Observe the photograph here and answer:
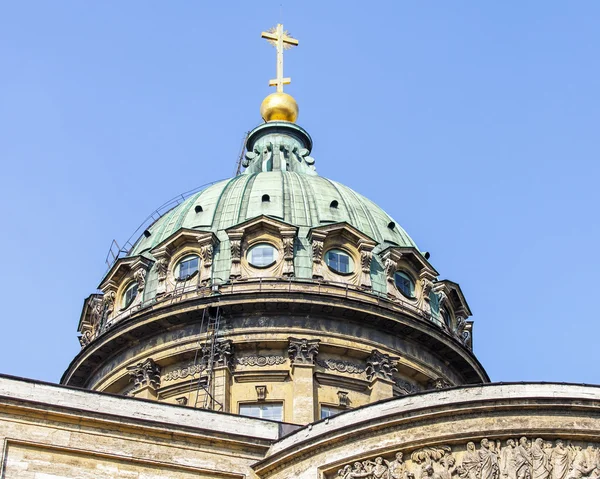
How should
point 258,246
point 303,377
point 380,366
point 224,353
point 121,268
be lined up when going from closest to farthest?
point 303,377, point 224,353, point 380,366, point 258,246, point 121,268

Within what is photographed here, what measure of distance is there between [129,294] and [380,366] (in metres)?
9.91

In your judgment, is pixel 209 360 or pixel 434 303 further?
pixel 434 303

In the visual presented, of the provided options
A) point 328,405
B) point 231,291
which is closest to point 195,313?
point 231,291

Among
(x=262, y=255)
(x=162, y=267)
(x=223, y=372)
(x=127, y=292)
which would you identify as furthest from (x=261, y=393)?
(x=127, y=292)

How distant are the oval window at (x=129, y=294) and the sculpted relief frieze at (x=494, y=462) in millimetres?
19213

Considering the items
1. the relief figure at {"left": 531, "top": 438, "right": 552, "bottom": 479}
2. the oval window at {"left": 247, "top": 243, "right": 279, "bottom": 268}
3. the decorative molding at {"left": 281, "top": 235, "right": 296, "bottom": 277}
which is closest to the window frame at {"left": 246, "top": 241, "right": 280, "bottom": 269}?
the oval window at {"left": 247, "top": 243, "right": 279, "bottom": 268}

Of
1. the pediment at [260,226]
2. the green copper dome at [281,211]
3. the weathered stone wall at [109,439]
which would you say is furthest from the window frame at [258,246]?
the weathered stone wall at [109,439]

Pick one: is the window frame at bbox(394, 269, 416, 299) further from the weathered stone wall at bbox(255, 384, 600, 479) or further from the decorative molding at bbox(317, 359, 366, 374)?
the weathered stone wall at bbox(255, 384, 600, 479)

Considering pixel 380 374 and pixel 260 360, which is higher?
pixel 260 360

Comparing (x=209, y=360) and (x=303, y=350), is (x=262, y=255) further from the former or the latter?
(x=209, y=360)

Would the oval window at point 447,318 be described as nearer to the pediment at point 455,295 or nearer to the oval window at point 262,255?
the pediment at point 455,295

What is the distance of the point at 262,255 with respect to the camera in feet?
154

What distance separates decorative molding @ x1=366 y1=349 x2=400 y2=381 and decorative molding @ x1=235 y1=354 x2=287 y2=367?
282cm

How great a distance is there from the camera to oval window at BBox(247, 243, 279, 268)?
46.7 meters
